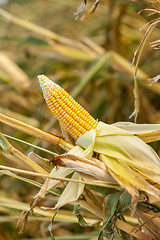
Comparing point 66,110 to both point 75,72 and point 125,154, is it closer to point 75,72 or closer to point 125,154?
point 125,154

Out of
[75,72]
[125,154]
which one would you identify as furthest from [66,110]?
[75,72]

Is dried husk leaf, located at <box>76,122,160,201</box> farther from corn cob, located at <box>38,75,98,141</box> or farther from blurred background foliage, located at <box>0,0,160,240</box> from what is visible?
blurred background foliage, located at <box>0,0,160,240</box>

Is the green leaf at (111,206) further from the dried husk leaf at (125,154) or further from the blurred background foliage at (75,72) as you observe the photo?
the blurred background foliage at (75,72)

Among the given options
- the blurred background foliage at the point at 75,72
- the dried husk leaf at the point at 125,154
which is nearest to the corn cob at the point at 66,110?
the dried husk leaf at the point at 125,154

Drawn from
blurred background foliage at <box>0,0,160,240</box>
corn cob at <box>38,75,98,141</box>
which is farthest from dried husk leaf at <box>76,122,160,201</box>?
blurred background foliage at <box>0,0,160,240</box>

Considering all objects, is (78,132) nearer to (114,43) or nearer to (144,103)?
(144,103)

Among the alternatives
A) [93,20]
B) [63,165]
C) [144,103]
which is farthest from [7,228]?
[93,20]

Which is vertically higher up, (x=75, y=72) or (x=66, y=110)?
(x=66, y=110)
